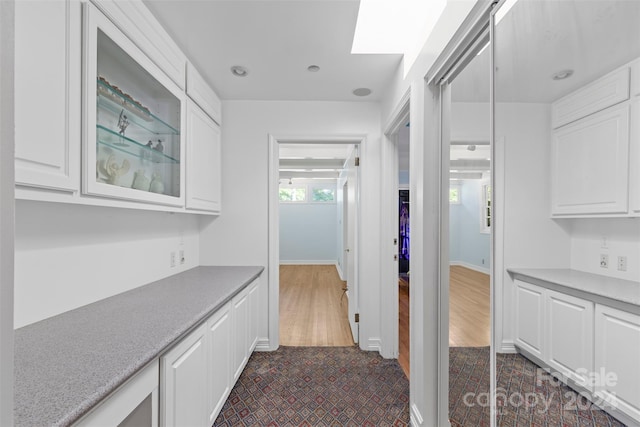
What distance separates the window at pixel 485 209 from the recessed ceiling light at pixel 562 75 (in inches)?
17.0

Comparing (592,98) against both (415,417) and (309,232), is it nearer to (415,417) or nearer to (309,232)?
(415,417)

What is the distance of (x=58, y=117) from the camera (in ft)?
3.19

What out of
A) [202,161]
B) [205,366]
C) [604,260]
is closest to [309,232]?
[202,161]

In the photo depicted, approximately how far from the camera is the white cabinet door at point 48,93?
85cm

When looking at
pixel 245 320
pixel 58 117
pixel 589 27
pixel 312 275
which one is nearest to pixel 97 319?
pixel 58 117

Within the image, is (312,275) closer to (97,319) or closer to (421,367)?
(421,367)

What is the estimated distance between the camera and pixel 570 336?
74 cm

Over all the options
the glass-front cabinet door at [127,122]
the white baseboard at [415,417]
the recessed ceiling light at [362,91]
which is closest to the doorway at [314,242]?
the recessed ceiling light at [362,91]

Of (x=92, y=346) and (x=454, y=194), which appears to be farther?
(x=454, y=194)

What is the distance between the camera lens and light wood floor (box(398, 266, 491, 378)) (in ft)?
3.84

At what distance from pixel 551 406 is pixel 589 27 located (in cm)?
97

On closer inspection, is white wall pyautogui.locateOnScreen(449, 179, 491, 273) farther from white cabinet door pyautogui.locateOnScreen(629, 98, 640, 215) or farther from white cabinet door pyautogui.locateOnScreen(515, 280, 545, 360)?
white cabinet door pyautogui.locateOnScreen(629, 98, 640, 215)

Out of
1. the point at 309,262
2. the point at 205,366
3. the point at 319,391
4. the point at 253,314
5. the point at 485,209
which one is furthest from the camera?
the point at 309,262

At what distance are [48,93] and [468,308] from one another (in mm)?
1843
